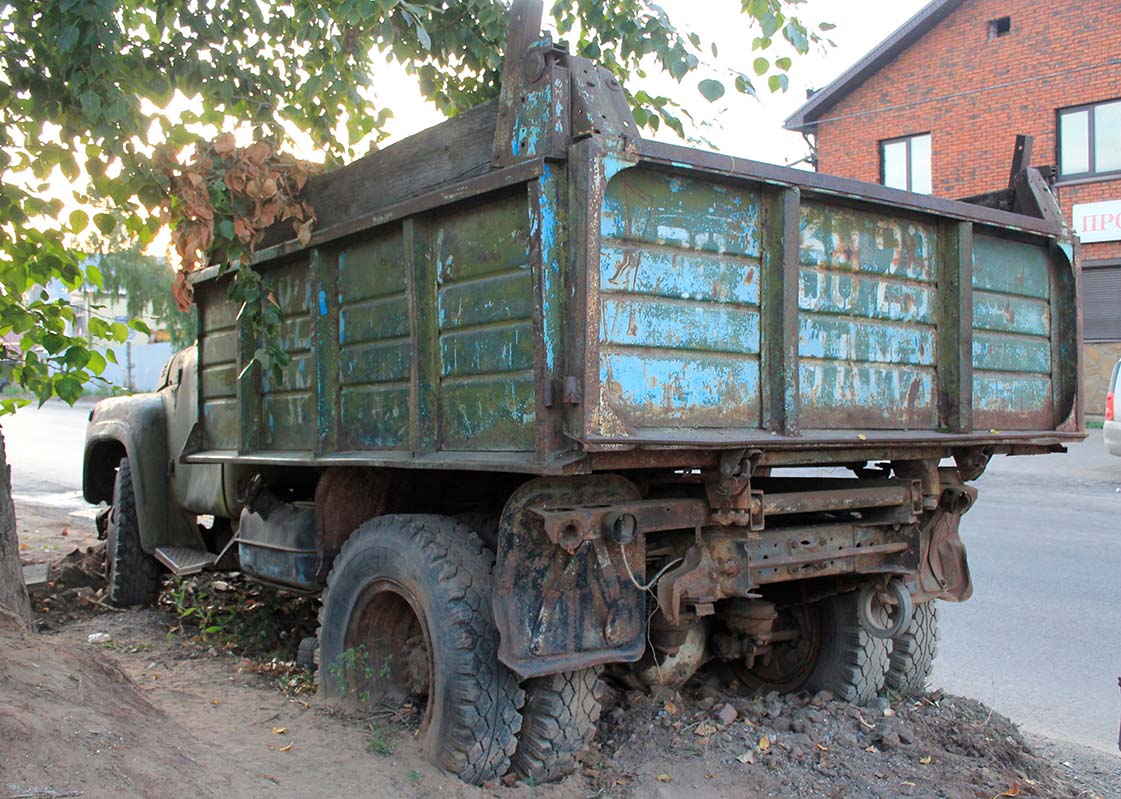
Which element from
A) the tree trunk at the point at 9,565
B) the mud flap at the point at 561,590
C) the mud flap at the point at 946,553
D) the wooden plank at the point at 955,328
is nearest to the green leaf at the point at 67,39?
the tree trunk at the point at 9,565

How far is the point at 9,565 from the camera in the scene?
15.7 ft

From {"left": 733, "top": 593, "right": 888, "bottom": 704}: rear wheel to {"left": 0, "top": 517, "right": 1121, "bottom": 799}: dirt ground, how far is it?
119mm

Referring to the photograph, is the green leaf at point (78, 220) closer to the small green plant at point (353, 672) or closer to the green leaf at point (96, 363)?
the green leaf at point (96, 363)

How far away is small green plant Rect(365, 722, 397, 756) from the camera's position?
3893 millimetres

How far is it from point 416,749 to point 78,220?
128 inches

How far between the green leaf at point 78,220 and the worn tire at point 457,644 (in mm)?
2556

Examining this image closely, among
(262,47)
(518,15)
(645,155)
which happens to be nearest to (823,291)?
(645,155)

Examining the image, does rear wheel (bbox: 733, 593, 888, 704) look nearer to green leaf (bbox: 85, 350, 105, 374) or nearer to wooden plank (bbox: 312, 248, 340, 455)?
wooden plank (bbox: 312, 248, 340, 455)

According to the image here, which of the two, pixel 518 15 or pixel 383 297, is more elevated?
pixel 518 15

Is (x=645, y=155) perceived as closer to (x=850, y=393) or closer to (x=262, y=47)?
(x=850, y=393)

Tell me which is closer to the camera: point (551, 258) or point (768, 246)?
point (551, 258)

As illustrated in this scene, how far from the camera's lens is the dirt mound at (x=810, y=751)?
3699 mm

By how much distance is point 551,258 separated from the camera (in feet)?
10.8

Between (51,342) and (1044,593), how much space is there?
21.0 feet
